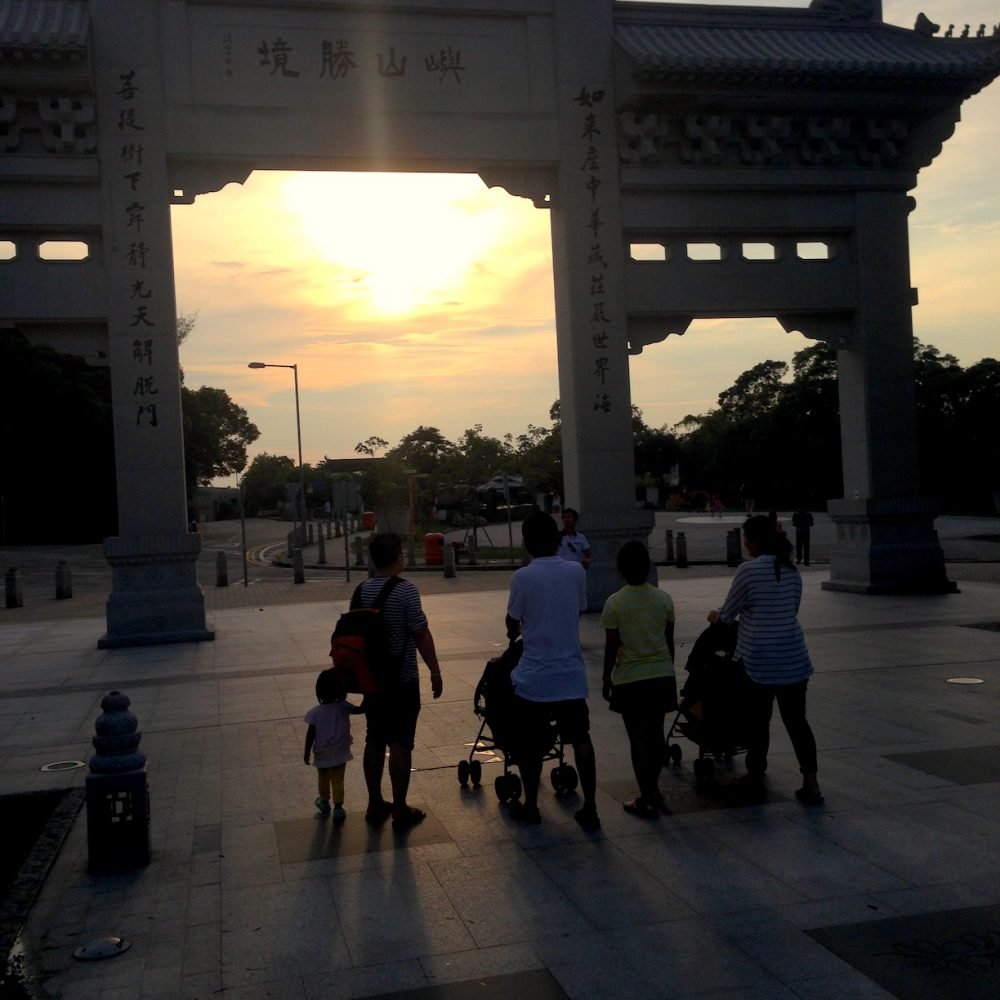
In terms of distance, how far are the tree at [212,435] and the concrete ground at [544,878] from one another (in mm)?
37855

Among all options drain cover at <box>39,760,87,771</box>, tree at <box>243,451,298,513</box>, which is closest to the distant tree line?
drain cover at <box>39,760,87,771</box>

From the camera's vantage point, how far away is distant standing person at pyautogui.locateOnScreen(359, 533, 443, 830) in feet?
20.8

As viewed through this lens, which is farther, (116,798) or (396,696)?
(396,696)

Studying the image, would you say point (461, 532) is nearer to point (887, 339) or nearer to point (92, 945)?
point (887, 339)

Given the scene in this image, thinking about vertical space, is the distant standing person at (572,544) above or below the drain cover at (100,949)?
above

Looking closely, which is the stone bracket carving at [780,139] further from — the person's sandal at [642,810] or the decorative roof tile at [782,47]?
the person's sandal at [642,810]

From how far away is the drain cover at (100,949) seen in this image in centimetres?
476

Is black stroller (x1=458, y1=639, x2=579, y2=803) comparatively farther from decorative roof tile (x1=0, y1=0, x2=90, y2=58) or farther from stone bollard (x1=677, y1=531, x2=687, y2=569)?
stone bollard (x1=677, y1=531, x2=687, y2=569)

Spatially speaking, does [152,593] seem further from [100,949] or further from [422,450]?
[422,450]

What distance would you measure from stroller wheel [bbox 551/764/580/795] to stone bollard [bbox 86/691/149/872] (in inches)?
97.2

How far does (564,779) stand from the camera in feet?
22.6

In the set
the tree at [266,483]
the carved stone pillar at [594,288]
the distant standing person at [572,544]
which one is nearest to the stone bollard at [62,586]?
the carved stone pillar at [594,288]

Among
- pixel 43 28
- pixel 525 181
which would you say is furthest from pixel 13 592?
pixel 525 181

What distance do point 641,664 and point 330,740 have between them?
76.3 inches
